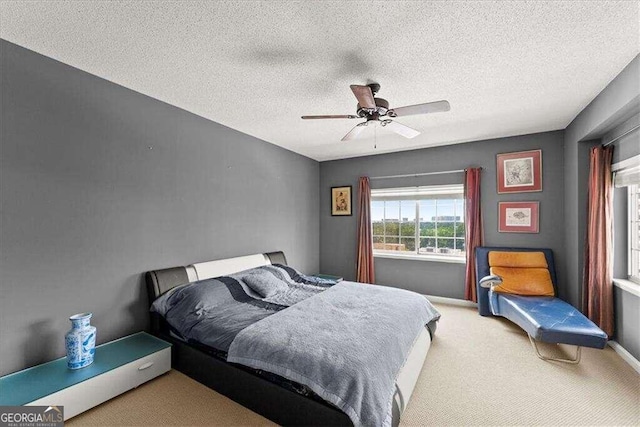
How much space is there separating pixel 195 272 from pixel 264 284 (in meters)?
0.80

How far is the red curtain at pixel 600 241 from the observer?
9.16 ft

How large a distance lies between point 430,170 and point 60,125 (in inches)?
184

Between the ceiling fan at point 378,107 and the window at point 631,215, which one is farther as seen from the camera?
the window at point 631,215

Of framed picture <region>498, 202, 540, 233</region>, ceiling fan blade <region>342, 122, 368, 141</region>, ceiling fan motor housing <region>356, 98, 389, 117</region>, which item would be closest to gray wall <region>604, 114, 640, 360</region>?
framed picture <region>498, 202, 540, 233</region>

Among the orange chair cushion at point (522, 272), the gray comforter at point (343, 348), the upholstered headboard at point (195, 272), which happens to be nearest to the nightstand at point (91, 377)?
the upholstered headboard at point (195, 272)

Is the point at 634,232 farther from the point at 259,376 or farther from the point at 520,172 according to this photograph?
the point at 259,376

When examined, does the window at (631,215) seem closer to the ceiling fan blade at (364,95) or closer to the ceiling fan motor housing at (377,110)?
the ceiling fan motor housing at (377,110)

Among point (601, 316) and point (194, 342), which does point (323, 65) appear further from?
point (601, 316)

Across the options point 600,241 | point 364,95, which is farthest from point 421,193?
point 364,95

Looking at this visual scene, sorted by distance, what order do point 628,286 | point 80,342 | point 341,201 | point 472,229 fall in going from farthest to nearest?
point 341,201 < point 472,229 < point 628,286 < point 80,342

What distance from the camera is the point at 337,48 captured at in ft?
6.15

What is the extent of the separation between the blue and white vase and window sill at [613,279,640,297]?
473 cm

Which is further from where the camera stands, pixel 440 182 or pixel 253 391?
pixel 440 182

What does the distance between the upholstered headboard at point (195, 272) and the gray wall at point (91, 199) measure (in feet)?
0.37
